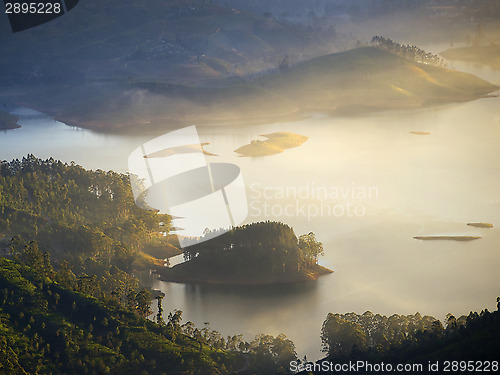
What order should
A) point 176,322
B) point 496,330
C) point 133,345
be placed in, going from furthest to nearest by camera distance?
point 176,322, point 133,345, point 496,330

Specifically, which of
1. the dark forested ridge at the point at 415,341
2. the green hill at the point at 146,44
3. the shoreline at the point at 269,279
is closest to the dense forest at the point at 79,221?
the shoreline at the point at 269,279

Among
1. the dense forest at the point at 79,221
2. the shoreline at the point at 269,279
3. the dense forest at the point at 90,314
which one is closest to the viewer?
the dense forest at the point at 90,314

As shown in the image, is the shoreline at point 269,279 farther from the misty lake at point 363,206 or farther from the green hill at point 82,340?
the green hill at point 82,340

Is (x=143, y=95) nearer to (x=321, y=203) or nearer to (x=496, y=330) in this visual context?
(x=321, y=203)

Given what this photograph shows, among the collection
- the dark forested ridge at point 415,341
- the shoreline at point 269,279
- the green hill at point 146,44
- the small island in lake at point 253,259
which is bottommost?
the dark forested ridge at point 415,341

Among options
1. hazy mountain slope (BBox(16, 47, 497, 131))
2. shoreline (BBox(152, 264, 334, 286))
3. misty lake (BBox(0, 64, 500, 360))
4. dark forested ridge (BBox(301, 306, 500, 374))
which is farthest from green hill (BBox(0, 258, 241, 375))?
hazy mountain slope (BBox(16, 47, 497, 131))

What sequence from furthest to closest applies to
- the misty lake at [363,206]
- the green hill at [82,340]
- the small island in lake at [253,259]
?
the small island in lake at [253,259] < the misty lake at [363,206] < the green hill at [82,340]

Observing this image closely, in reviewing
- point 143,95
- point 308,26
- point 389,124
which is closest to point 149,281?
point 389,124
